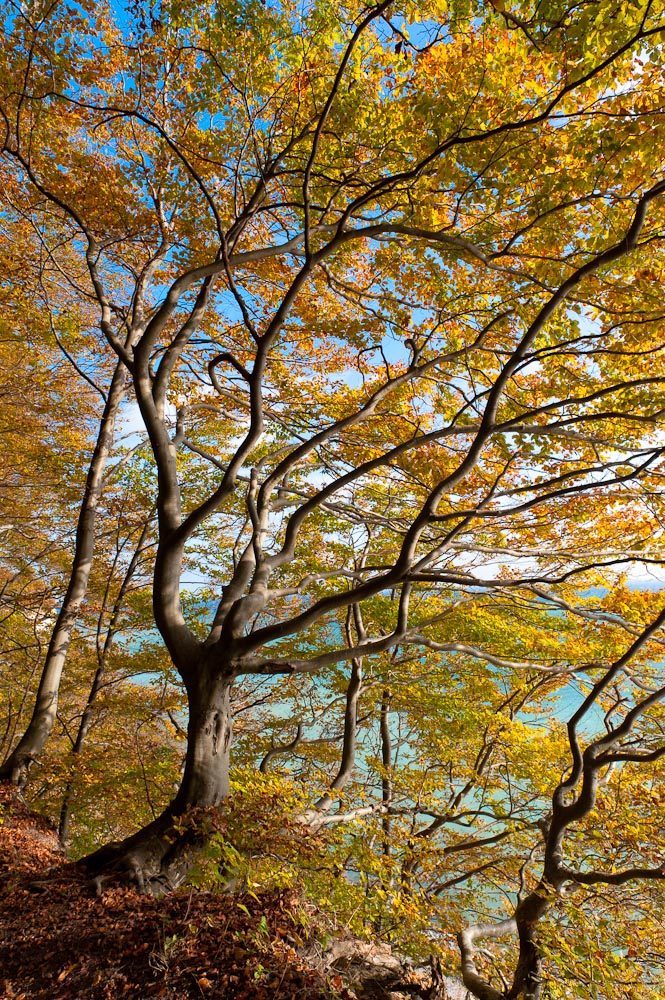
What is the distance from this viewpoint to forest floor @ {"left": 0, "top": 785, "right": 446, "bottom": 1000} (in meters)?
2.40

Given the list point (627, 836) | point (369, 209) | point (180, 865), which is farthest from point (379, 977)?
point (369, 209)

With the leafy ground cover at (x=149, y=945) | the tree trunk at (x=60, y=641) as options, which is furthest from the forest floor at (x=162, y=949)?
the tree trunk at (x=60, y=641)

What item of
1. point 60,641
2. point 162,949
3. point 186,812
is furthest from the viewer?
point 60,641

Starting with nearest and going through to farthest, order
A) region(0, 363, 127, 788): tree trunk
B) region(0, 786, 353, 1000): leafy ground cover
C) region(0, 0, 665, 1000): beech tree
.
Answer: region(0, 786, 353, 1000): leafy ground cover < region(0, 0, 665, 1000): beech tree < region(0, 363, 127, 788): tree trunk

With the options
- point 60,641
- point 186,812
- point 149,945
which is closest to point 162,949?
point 149,945

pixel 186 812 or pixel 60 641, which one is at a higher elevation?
pixel 60 641

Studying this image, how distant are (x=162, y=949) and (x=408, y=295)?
17.4ft

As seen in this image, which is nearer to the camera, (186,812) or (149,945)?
(149,945)

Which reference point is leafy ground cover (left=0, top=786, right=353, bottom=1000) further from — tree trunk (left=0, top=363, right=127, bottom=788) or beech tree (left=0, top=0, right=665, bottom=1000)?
tree trunk (left=0, top=363, right=127, bottom=788)

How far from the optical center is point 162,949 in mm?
2652

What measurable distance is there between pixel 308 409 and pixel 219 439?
3.76m

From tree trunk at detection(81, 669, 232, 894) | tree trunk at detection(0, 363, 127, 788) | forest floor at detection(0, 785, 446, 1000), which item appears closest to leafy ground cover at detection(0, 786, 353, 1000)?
forest floor at detection(0, 785, 446, 1000)

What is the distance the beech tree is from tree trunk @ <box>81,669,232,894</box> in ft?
0.07

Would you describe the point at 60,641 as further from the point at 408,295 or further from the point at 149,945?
the point at 408,295
